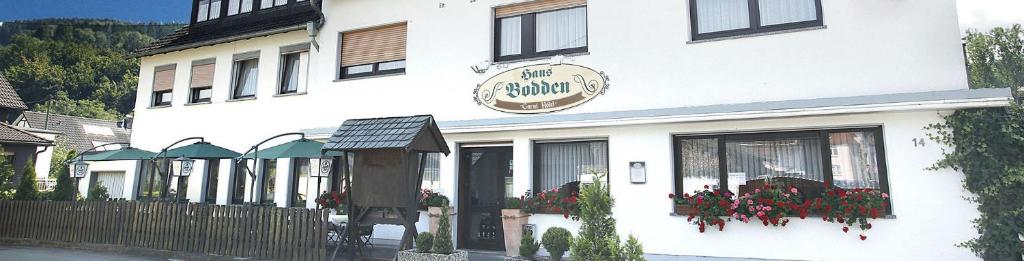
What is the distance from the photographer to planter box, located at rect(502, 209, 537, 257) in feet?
26.0

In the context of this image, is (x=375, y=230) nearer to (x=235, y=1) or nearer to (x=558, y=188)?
(x=558, y=188)

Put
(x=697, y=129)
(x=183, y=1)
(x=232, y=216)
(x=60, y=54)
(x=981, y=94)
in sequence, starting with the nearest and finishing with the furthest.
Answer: (x=981, y=94) → (x=697, y=129) → (x=232, y=216) → (x=183, y=1) → (x=60, y=54)

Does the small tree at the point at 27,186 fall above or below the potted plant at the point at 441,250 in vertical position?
above

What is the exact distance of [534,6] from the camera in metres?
9.02

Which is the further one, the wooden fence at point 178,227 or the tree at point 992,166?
the wooden fence at point 178,227

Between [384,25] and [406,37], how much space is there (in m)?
0.58

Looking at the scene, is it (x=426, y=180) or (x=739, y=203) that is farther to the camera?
(x=426, y=180)

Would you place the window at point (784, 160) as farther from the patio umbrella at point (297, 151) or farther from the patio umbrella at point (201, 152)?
the patio umbrella at point (201, 152)

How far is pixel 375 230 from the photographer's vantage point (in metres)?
9.62

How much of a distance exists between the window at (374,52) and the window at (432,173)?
1.78 meters

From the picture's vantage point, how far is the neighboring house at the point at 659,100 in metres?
6.52

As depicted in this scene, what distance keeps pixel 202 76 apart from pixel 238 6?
186cm

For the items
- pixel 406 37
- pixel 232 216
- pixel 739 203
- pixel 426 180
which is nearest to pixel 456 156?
pixel 426 180

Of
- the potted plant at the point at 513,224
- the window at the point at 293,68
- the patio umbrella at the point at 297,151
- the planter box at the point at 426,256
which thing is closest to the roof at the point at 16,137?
the window at the point at 293,68
